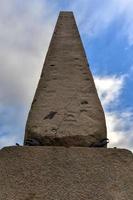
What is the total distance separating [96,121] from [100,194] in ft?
1.88

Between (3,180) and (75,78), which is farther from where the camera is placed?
(75,78)

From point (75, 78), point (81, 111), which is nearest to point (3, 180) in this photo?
point (81, 111)

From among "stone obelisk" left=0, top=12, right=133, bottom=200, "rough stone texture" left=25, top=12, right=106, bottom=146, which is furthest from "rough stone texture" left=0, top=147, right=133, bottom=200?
"rough stone texture" left=25, top=12, right=106, bottom=146

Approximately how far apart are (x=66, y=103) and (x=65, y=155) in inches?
19.1

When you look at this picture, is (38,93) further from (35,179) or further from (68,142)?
(35,179)

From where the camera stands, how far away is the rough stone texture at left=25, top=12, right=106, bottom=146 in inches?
108

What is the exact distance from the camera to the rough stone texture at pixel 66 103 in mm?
2756

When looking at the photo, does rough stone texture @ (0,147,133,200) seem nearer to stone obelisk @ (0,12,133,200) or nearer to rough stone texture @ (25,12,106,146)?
stone obelisk @ (0,12,133,200)

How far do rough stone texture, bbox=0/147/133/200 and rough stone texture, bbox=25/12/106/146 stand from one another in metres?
0.16

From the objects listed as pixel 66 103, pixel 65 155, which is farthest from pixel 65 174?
pixel 66 103

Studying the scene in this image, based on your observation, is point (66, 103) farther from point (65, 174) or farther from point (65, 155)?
point (65, 174)

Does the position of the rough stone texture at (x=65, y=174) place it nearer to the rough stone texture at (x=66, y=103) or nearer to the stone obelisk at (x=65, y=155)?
the stone obelisk at (x=65, y=155)

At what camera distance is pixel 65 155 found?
256 centimetres

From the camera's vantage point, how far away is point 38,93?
313 cm
